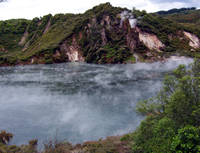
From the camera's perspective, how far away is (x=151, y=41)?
7975 centimetres

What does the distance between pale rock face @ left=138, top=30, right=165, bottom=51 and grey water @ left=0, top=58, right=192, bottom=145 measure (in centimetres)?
2485

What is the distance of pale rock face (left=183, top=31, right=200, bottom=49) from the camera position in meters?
83.1

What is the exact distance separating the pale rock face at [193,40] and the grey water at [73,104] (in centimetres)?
3820

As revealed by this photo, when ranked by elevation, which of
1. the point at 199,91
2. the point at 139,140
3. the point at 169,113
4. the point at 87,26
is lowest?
the point at 139,140

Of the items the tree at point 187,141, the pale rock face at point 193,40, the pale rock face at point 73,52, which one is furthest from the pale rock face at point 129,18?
the tree at point 187,141

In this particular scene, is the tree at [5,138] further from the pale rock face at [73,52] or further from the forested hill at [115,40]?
the pale rock face at [73,52]

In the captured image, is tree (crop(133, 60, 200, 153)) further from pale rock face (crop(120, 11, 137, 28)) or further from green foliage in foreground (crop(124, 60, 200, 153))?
pale rock face (crop(120, 11, 137, 28))

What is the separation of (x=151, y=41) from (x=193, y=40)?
21.1 metres

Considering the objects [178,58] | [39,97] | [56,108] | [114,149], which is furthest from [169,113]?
[178,58]

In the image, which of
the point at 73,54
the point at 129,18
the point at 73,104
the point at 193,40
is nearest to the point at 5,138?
the point at 73,104

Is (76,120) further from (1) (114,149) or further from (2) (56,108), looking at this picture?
(1) (114,149)

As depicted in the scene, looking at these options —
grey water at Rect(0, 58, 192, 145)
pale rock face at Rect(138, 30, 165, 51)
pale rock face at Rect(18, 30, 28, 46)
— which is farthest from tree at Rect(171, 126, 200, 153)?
pale rock face at Rect(18, 30, 28, 46)

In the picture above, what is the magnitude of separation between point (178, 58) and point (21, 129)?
59.4 metres

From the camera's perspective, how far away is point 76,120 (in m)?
28.2
